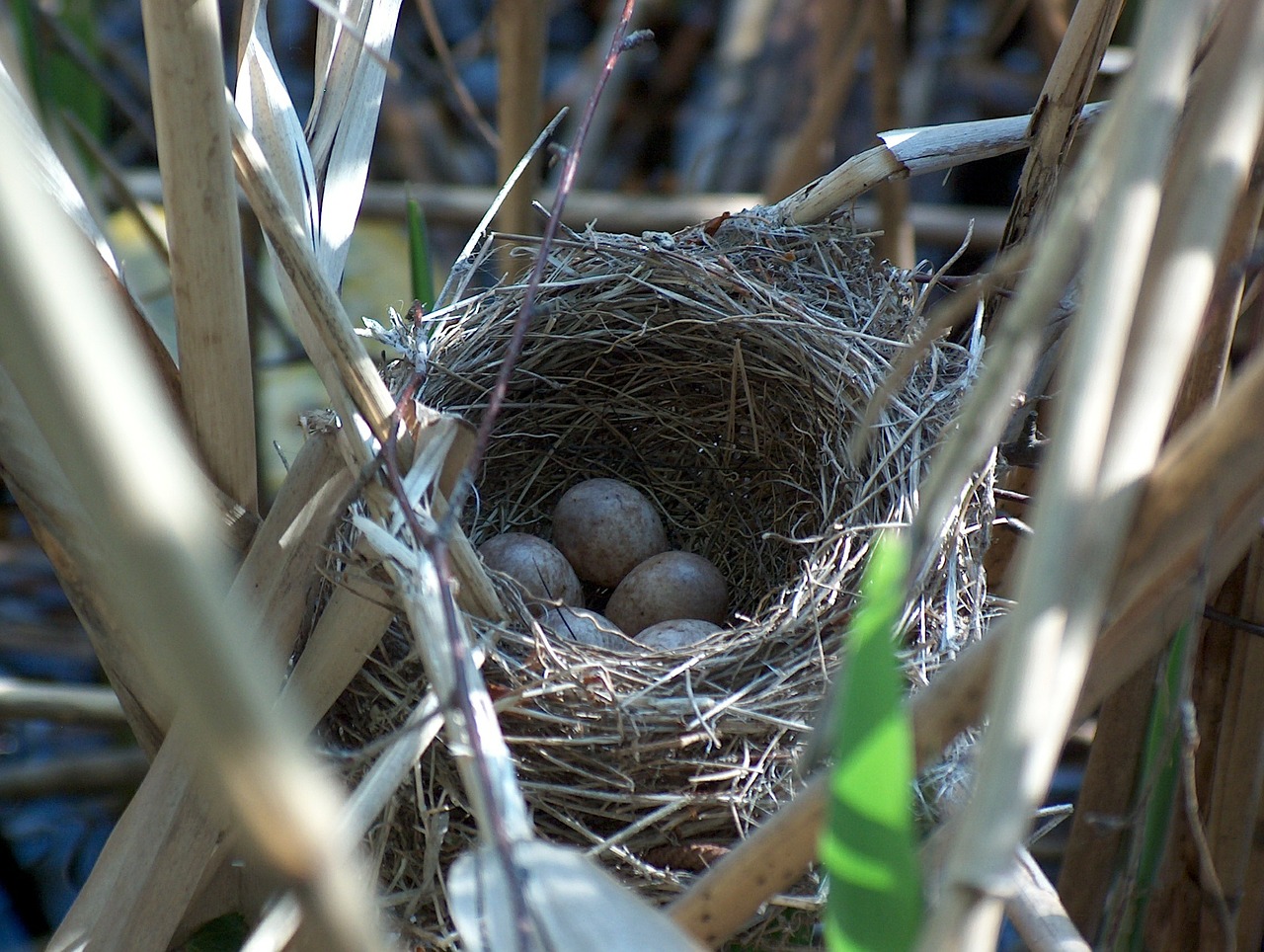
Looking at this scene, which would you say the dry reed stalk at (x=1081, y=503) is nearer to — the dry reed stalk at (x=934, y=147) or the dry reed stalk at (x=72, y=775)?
the dry reed stalk at (x=934, y=147)

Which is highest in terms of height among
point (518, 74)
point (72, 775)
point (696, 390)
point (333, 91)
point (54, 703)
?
point (518, 74)

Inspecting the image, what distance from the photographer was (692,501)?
1.20 metres

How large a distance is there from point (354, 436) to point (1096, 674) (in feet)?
1.23

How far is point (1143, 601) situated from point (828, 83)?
1349 mm

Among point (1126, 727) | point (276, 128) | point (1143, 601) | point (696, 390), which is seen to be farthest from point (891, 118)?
point (1143, 601)

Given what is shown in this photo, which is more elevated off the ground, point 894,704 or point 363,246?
point 363,246

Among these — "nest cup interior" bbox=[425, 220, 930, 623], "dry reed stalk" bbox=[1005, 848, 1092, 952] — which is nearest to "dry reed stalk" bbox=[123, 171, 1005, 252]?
"nest cup interior" bbox=[425, 220, 930, 623]

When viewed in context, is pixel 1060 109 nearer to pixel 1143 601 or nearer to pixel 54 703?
pixel 1143 601

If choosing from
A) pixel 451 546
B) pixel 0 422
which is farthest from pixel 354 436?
pixel 0 422

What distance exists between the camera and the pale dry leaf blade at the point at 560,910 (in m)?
0.34

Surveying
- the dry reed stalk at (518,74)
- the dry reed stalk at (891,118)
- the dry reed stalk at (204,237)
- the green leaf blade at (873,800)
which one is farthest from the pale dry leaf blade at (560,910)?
the dry reed stalk at (891,118)

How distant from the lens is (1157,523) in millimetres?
367

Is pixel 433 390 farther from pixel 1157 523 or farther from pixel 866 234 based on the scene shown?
pixel 1157 523

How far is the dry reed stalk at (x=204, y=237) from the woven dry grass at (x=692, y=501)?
15 centimetres
